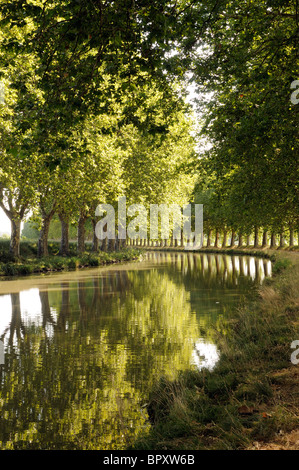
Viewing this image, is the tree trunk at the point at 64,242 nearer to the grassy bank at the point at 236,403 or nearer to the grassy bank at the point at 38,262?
the grassy bank at the point at 38,262

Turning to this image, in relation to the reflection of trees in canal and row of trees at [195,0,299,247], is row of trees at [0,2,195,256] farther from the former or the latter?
the reflection of trees in canal

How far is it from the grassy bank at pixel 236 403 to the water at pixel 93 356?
500 millimetres

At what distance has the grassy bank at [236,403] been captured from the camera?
17.7 ft

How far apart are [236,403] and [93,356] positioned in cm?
497

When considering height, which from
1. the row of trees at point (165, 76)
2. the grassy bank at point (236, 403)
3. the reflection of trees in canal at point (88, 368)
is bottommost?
the reflection of trees in canal at point (88, 368)

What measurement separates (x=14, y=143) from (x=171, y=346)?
248 inches

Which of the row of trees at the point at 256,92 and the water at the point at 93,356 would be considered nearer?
the water at the point at 93,356

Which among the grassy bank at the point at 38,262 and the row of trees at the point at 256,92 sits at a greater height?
the row of trees at the point at 256,92

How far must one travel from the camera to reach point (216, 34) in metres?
11.7

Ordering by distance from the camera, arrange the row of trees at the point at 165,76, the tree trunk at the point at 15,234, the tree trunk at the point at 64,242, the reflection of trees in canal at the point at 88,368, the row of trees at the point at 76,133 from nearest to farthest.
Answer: the reflection of trees in canal at the point at 88,368 → the row of trees at the point at 165,76 → the row of trees at the point at 76,133 → the tree trunk at the point at 15,234 → the tree trunk at the point at 64,242

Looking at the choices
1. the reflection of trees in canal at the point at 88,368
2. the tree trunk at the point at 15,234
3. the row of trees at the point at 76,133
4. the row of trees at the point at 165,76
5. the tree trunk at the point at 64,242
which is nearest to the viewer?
the reflection of trees in canal at the point at 88,368

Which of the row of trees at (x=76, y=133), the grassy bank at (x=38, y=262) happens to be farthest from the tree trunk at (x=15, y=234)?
the grassy bank at (x=38, y=262)

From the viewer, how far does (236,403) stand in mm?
6621

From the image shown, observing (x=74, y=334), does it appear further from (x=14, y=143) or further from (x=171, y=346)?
(x=14, y=143)
